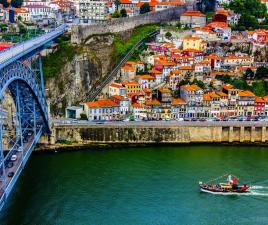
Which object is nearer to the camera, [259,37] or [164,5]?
[259,37]

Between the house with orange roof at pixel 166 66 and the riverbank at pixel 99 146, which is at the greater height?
the house with orange roof at pixel 166 66

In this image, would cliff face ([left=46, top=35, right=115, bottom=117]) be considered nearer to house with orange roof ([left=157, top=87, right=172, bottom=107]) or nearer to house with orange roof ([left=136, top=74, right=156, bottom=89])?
house with orange roof ([left=136, top=74, right=156, bottom=89])

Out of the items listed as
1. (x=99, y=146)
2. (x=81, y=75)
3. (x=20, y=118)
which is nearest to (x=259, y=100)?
(x=99, y=146)

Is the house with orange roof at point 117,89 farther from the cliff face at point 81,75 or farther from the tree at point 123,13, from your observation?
the tree at point 123,13

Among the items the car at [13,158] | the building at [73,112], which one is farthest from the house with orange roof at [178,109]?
the car at [13,158]

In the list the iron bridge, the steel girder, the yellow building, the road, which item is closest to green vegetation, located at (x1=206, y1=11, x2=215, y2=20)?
the yellow building

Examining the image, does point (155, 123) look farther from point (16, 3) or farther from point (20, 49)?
point (16, 3)

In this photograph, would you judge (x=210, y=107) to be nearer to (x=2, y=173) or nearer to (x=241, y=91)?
(x=241, y=91)
